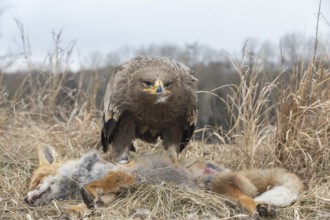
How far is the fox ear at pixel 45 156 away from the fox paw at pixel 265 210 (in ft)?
5.60

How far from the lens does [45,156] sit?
4676mm

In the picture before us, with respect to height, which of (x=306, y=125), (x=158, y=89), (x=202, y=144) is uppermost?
(x=158, y=89)

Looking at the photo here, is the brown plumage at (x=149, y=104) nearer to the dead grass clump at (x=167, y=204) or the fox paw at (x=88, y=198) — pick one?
the dead grass clump at (x=167, y=204)

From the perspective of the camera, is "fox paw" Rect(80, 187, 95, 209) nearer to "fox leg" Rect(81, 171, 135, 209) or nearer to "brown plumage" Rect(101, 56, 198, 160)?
"fox leg" Rect(81, 171, 135, 209)

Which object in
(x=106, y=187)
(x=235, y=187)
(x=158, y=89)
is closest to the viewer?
(x=106, y=187)

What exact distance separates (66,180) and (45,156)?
0.55 m

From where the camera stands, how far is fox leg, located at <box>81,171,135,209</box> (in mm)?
3807

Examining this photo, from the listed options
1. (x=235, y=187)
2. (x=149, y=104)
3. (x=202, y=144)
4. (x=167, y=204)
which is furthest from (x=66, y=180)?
(x=202, y=144)

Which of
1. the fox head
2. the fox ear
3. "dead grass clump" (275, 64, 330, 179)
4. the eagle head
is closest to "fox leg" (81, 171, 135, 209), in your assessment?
the fox head

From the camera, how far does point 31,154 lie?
5422 millimetres

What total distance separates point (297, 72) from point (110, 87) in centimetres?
162

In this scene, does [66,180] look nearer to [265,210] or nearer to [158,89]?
[158,89]

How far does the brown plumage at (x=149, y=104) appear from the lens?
453cm

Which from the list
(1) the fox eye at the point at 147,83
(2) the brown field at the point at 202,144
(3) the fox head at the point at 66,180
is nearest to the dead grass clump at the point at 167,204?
(2) the brown field at the point at 202,144
